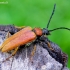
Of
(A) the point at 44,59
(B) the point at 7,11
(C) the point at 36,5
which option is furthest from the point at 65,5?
(A) the point at 44,59

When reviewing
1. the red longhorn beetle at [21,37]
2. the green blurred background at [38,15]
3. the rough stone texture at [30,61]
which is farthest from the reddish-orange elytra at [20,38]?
the green blurred background at [38,15]

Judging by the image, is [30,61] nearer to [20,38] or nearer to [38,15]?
[20,38]

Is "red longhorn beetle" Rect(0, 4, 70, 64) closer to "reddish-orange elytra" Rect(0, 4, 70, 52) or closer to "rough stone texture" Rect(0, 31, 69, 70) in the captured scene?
"reddish-orange elytra" Rect(0, 4, 70, 52)

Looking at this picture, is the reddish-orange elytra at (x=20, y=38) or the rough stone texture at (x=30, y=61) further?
the reddish-orange elytra at (x=20, y=38)

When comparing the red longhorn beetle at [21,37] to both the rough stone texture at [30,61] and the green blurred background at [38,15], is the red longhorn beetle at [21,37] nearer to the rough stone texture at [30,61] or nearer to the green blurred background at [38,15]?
the rough stone texture at [30,61]

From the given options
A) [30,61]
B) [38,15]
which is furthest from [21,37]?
[38,15]

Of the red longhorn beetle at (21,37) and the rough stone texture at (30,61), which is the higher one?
the red longhorn beetle at (21,37)
